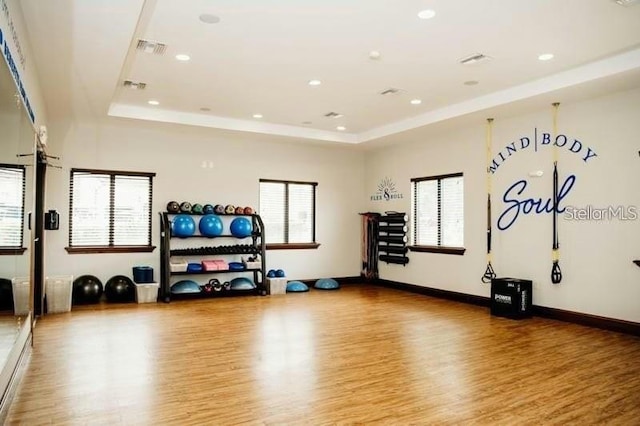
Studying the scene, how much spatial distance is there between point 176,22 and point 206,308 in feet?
15.9

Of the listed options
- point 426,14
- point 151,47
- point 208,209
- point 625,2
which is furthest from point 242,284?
point 625,2

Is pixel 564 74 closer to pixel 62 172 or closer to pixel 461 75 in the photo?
pixel 461 75

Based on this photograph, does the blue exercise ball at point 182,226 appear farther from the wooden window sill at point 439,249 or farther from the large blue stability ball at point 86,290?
the wooden window sill at point 439,249

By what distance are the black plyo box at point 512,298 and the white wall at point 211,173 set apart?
4.47 m

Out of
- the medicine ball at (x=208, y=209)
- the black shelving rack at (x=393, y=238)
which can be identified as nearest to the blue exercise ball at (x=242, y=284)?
the medicine ball at (x=208, y=209)

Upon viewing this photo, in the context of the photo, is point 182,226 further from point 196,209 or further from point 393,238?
point 393,238

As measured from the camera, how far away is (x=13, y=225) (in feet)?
12.3

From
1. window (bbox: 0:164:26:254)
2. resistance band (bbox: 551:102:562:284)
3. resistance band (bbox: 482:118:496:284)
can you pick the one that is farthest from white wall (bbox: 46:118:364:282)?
resistance band (bbox: 551:102:562:284)

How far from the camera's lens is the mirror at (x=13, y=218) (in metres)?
3.34

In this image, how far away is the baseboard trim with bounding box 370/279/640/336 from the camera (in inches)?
247

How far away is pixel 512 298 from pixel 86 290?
23.0 ft

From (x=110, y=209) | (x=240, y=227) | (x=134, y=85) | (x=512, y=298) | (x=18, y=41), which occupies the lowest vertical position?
(x=512, y=298)

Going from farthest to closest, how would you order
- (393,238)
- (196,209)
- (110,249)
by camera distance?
(393,238) → (196,209) → (110,249)

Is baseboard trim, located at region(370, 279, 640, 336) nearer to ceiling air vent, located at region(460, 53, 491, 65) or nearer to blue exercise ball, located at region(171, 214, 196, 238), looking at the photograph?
ceiling air vent, located at region(460, 53, 491, 65)
